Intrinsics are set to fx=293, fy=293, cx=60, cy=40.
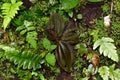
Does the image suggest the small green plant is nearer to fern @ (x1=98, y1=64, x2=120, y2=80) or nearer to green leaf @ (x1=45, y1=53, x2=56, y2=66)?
fern @ (x1=98, y1=64, x2=120, y2=80)

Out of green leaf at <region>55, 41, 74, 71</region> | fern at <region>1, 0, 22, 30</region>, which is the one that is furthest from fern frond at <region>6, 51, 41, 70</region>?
fern at <region>1, 0, 22, 30</region>

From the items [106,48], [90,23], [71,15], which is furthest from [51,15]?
[106,48]

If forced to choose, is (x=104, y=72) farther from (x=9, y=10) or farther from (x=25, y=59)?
(x=9, y=10)

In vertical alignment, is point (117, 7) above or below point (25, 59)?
above

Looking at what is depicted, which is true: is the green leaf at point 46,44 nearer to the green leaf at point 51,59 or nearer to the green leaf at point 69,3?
the green leaf at point 51,59

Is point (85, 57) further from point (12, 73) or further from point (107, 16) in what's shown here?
point (12, 73)

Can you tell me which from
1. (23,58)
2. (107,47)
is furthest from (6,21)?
(107,47)
